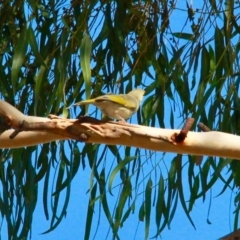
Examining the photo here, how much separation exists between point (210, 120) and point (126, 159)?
0.20m

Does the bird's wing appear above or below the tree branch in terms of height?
above

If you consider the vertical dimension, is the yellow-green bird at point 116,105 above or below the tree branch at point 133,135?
above

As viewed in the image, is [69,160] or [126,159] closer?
[126,159]

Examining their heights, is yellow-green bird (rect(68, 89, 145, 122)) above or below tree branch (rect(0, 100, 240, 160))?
above

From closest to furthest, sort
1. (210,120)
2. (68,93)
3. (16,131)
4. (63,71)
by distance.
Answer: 1. (16,131)
2. (63,71)
3. (210,120)
4. (68,93)

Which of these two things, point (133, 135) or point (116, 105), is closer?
point (133, 135)

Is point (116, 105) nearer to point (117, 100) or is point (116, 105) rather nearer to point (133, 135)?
point (117, 100)

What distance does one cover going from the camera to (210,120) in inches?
69.8

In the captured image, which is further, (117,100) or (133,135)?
(117,100)

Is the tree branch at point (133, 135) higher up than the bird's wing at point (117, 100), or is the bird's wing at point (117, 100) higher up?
the bird's wing at point (117, 100)

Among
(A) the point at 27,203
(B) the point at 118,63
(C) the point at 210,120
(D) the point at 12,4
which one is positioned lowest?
(A) the point at 27,203

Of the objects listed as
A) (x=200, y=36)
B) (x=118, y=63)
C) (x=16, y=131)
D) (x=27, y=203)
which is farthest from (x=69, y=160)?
(x=16, y=131)

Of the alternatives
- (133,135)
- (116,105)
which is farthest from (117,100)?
(133,135)

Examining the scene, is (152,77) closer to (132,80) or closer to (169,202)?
(132,80)
